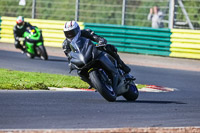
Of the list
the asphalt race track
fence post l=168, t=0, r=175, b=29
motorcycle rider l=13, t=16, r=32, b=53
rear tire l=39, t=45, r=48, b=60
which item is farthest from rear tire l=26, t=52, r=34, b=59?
the asphalt race track

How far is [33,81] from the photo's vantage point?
11953mm

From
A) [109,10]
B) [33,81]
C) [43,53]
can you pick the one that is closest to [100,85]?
[33,81]

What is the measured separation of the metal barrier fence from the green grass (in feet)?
23.4

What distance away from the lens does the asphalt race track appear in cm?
680

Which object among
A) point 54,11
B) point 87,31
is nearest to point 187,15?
point 54,11

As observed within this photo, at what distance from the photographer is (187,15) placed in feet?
62.8

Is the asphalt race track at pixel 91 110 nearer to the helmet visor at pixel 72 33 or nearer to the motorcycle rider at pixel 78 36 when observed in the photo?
the motorcycle rider at pixel 78 36

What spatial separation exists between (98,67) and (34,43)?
10.1m

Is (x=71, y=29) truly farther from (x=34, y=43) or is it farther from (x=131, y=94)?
(x=34, y=43)

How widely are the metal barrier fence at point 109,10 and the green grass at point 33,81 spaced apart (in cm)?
712

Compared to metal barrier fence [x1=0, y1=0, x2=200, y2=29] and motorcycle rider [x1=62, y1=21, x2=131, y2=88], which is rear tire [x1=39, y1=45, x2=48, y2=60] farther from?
motorcycle rider [x1=62, y1=21, x2=131, y2=88]

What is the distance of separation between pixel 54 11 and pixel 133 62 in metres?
4.84

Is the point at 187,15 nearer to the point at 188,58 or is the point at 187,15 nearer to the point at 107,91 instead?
the point at 188,58

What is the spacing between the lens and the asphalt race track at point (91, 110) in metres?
6.80
